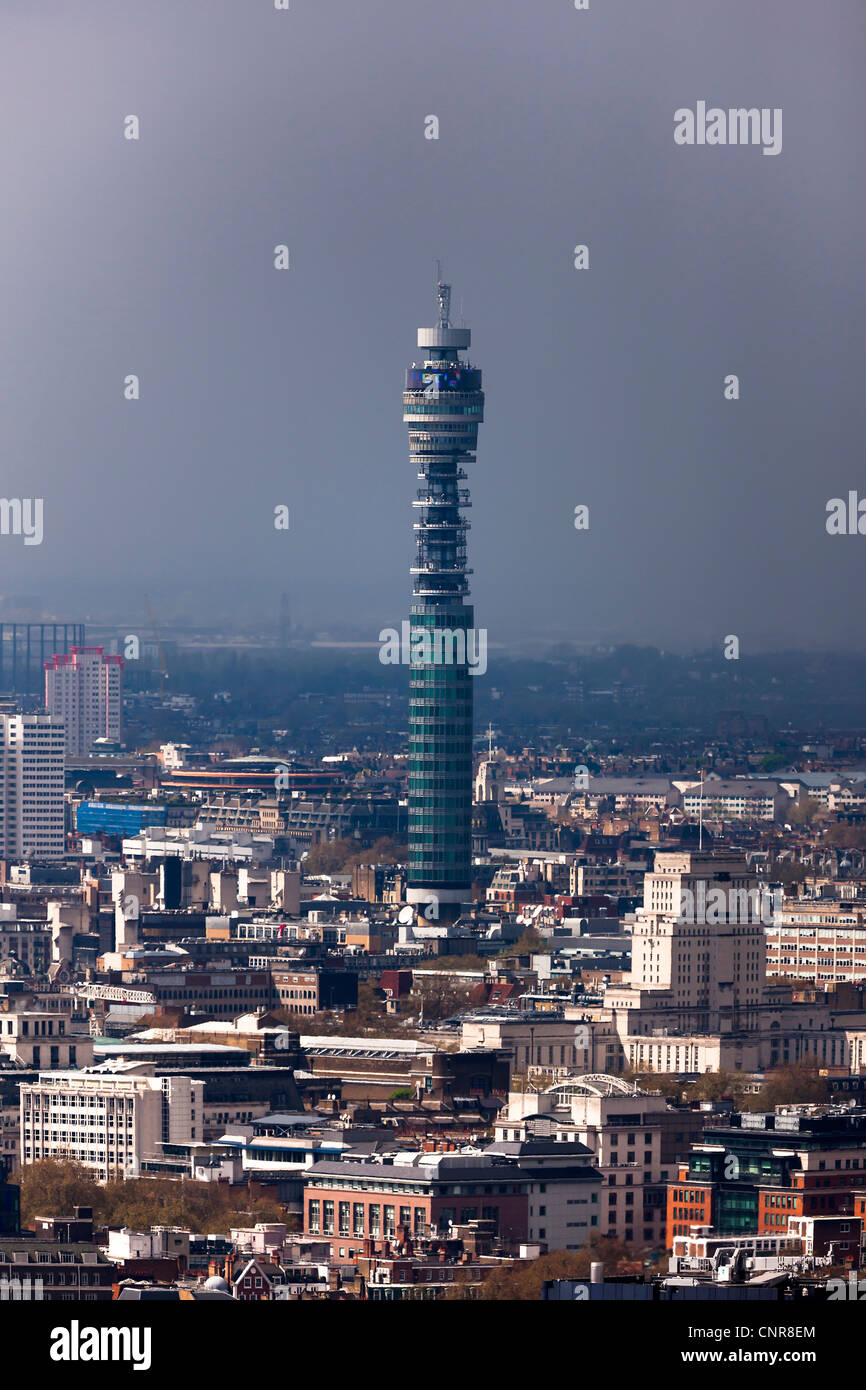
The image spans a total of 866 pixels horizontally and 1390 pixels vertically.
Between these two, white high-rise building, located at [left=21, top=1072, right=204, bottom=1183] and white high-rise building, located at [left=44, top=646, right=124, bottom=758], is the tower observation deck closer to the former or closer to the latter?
white high-rise building, located at [left=21, top=1072, right=204, bottom=1183]

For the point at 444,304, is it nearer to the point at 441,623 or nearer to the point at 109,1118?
the point at 441,623

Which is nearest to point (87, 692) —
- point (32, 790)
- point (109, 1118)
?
point (32, 790)

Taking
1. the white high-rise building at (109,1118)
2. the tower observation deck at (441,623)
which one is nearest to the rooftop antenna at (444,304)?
the tower observation deck at (441,623)

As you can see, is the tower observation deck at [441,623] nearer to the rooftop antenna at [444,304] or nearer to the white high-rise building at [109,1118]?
the rooftop antenna at [444,304]

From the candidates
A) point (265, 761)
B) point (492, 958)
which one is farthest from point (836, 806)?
point (492, 958)

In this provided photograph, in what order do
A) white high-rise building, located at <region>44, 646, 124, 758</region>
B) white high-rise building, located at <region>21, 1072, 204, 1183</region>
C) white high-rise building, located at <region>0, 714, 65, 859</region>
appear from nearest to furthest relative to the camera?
white high-rise building, located at <region>21, 1072, 204, 1183</region> < white high-rise building, located at <region>0, 714, 65, 859</region> < white high-rise building, located at <region>44, 646, 124, 758</region>

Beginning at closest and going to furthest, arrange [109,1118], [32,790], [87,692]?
[109,1118]
[32,790]
[87,692]

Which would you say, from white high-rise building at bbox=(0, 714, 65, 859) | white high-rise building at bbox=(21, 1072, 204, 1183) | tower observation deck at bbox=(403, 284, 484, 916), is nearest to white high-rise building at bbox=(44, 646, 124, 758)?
white high-rise building at bbox=(0, 714, 65, 859)
